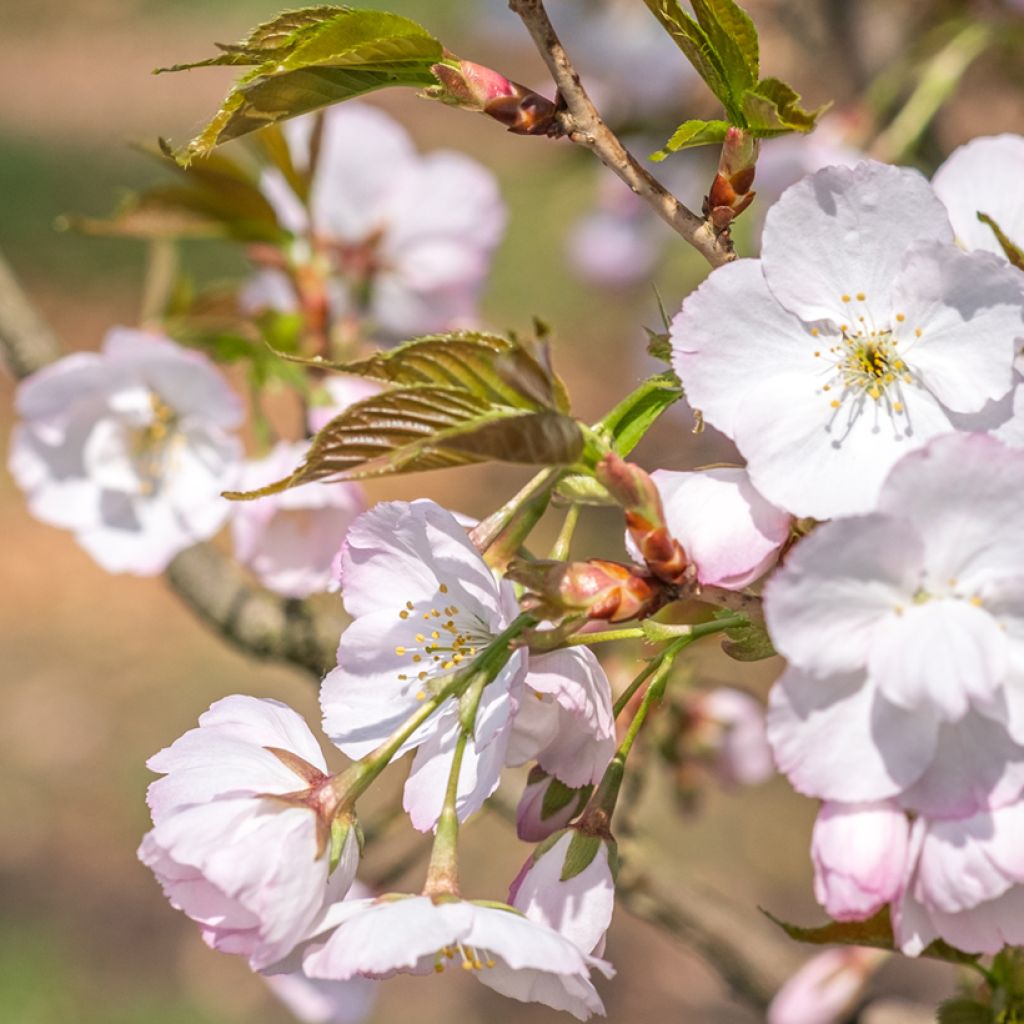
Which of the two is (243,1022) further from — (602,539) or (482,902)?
(482,902)

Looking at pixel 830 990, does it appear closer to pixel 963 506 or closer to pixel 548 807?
pixel 548 807

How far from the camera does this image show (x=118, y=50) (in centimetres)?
1257

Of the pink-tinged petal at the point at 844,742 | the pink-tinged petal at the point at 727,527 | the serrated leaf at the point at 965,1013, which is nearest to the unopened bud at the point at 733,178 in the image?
the pink-tinged petal at the point at 727,527

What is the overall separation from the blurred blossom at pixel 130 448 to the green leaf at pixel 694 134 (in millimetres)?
639

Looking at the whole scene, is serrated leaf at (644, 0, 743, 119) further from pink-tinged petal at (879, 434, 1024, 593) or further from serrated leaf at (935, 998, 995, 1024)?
serrated leaf at (935, 998, 995, 1024)

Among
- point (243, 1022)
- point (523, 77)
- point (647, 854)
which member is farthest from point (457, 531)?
point (523, 77)

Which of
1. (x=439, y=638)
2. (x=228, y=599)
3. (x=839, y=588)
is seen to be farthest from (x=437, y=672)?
(x=228, y=599)

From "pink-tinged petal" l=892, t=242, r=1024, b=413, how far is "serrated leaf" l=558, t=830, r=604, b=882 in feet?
0.84

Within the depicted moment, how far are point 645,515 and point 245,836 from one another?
8.5 inches

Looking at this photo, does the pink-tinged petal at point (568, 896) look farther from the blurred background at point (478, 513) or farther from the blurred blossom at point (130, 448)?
the blurred blossom at point (130, 448)

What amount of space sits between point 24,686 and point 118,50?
953 centimetres

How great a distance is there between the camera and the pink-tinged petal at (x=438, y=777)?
1.95 ft

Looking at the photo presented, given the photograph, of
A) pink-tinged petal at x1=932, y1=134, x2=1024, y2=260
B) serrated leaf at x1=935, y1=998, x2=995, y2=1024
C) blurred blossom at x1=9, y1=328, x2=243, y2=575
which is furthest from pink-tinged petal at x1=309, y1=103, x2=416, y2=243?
serrated leaf at x1=935, y1=998, x2=995, y2=1024

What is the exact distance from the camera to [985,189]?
31.1 inches
